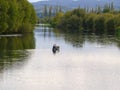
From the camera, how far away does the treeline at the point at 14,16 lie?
79.1m

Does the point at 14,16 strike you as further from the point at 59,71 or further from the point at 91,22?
the point at 59,71

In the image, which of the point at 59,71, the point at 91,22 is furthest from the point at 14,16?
the point at 59,71

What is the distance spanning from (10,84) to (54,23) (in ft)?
440

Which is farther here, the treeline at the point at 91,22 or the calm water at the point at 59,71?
the treeline at the point at 91,22

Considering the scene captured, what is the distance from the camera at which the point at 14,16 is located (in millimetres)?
83250

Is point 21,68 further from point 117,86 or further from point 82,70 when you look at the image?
point 117,86

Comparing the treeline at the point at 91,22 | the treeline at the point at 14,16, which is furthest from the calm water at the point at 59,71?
the treeline at the point at 91,22

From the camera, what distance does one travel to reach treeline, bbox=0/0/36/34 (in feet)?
259

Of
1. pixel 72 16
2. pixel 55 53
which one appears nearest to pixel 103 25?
pixel 72 16

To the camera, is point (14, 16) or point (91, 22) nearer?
point (14, 16)

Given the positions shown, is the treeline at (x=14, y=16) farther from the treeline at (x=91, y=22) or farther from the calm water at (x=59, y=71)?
the calm water at (x=59, y=71)

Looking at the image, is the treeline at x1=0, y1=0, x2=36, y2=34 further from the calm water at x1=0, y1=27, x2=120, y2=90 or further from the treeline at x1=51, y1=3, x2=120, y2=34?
the calm water at x1=0, y1=27, x2=120, y2=90

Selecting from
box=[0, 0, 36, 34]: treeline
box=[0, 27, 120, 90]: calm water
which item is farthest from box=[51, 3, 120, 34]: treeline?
box=[0, 27, 120, 90]: calm water

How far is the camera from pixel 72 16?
137 meters
